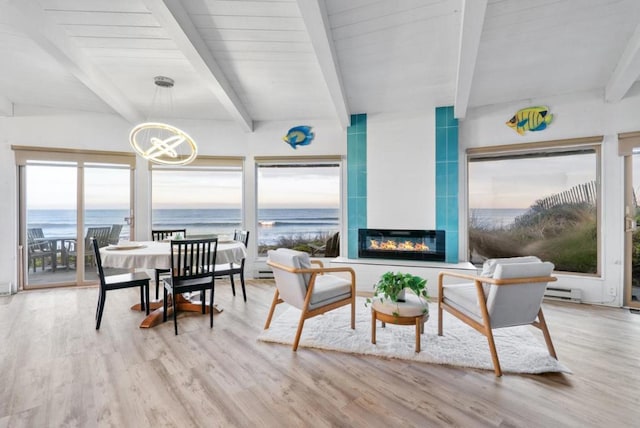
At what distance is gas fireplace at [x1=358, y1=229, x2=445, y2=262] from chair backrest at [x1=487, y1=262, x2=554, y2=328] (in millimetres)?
2049

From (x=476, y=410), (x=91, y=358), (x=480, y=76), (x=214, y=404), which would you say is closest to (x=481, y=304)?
(x=476, y=410)

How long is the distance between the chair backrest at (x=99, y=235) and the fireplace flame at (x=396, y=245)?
13.4 ft

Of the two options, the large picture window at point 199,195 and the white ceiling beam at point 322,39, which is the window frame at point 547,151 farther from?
the large picture window at point 199,195

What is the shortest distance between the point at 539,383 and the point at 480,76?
10.1 feet

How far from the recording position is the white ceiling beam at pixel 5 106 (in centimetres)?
373

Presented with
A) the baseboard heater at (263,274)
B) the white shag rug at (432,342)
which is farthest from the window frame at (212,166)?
the white shag rug at (432,342)

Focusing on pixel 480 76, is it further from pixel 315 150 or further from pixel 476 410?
pixel 476 410

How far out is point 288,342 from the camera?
7.89ft

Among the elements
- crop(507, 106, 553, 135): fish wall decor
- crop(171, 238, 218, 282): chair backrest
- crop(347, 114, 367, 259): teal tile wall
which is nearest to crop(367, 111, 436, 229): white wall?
crop(347, 114, 367, 259): teal tile wall

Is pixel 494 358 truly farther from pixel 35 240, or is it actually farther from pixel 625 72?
pixel 35 240

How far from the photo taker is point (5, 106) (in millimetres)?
3777

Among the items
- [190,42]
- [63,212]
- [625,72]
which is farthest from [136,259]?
[625,72]

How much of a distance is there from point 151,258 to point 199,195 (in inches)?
94.9

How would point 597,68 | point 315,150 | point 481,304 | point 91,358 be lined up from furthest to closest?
point 315,150 < point 597,68 < point 91,358 < point 481,304
